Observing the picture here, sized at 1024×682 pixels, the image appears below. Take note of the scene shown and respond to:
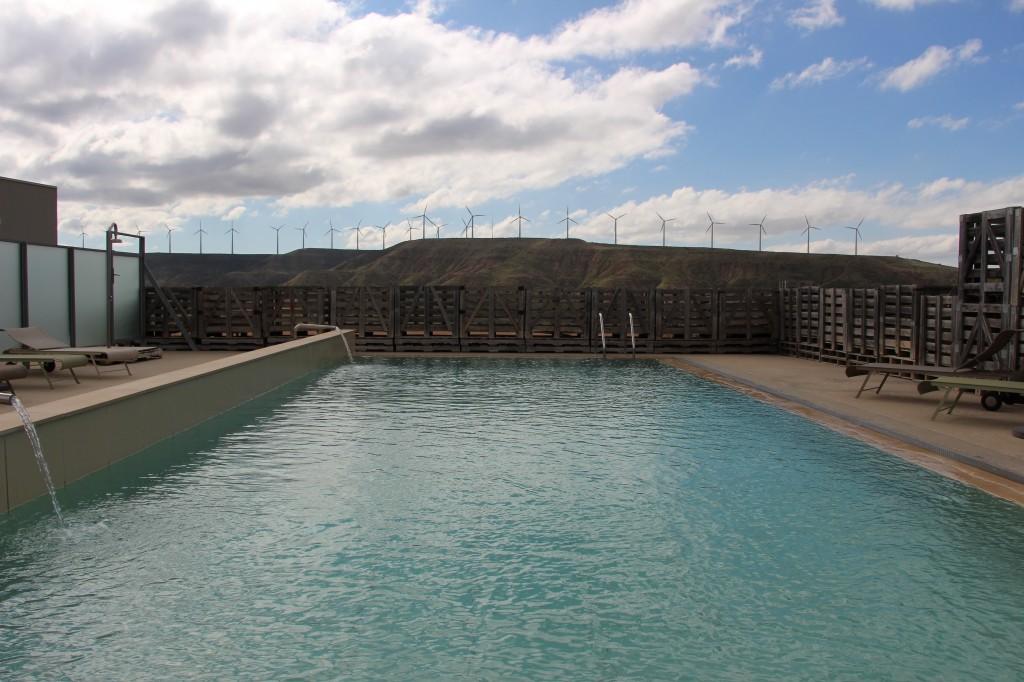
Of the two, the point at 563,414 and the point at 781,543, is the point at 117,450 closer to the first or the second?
the point at 563,414

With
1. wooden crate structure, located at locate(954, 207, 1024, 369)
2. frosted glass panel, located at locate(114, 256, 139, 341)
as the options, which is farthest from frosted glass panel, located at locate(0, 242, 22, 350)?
wooden crate structure, located at locate(954, 207, 1024, 369)

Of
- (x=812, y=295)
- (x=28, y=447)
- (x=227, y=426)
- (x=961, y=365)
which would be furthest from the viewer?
(x=812, y=295)

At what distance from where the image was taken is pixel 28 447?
6852 millimetres

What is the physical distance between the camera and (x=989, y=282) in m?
13.2

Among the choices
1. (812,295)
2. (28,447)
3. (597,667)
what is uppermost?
(812,295)

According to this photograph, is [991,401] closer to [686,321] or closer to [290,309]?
[686,321]

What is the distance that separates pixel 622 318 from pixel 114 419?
18.5 meters

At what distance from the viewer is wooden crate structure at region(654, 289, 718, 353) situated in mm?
24906

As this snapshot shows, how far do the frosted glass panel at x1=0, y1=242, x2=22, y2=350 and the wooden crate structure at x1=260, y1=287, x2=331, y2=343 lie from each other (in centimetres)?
793

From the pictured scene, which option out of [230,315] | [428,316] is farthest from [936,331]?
[230,315]

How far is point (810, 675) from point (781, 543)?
2077 mm

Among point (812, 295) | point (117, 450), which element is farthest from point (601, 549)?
point (812, 295)

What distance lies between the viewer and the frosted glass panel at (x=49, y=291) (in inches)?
768

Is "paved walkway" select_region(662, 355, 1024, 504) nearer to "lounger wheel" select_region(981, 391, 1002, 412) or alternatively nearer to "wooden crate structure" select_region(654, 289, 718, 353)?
"lounger wheel" select_region(981, 391, 1002, 412)
